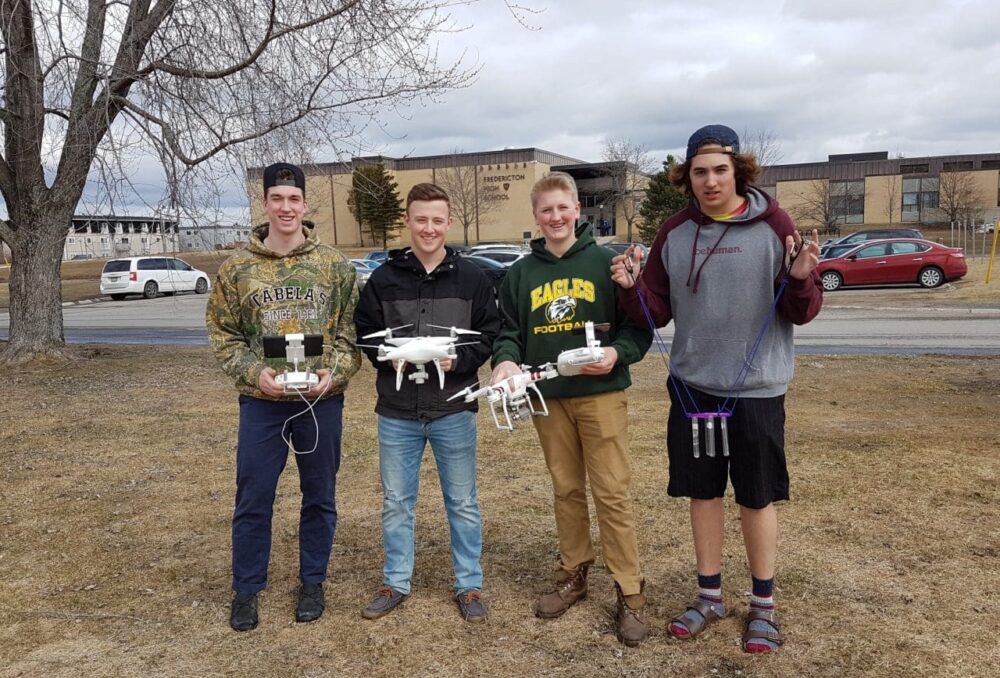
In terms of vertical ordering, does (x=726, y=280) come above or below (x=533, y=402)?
above

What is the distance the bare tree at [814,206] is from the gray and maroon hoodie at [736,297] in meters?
63.1

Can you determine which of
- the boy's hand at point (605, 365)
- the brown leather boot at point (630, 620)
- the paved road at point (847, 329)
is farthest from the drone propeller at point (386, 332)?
the paved road at point (847, 329)

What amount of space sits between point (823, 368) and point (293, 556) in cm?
732

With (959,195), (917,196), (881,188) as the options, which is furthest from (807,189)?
(959,195)

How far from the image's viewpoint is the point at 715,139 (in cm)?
303

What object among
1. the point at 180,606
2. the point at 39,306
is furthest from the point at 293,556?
the point at 39,306

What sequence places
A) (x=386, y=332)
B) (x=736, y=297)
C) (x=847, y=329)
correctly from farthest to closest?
(x=847, y=329) < (x=386, y=332) < (x=736, y=297)

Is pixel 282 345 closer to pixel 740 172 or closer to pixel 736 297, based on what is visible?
pixel 736 297

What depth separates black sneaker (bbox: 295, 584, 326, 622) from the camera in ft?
11.4

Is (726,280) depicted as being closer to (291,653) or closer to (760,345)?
(760,345)

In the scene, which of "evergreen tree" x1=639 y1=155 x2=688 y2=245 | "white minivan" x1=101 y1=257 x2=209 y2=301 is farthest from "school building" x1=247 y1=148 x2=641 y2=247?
"white minivan" x1=101 y1=257 x2=209 y2=301

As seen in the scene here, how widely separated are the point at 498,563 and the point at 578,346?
1.42 m

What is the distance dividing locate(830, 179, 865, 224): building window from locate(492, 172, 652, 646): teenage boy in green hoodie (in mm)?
67626

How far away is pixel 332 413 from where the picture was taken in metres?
3.46
